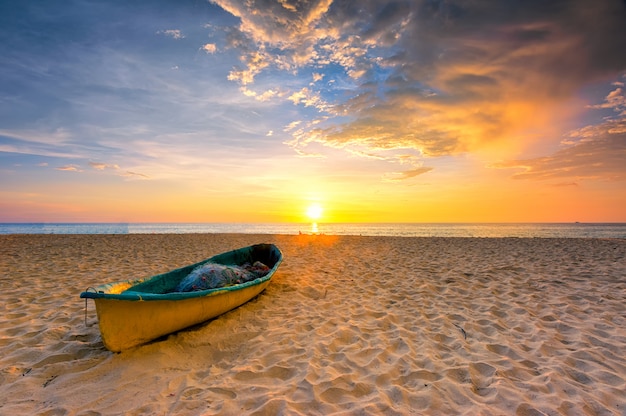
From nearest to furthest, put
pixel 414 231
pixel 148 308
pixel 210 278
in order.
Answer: pixel 148 308 < pixel 210 278 < pixel 414 231

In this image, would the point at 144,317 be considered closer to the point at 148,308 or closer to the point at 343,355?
the point at 148,308

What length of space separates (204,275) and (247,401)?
266 cm

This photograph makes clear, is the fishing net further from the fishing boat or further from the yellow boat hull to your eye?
the yellow boat hull

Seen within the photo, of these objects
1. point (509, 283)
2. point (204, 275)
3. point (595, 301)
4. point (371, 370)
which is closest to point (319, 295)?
point (204, 275)

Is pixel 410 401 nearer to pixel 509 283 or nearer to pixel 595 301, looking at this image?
pixel 595 301

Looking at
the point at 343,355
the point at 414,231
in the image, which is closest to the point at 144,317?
the point at 343,355

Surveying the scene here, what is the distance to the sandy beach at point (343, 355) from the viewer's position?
2721 millimetres

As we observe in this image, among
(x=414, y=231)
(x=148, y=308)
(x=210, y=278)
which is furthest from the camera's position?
(x=414, y=231)

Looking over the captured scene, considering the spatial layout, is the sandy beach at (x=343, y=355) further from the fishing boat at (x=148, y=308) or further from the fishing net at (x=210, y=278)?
the fishing net at (x=210, y=278)

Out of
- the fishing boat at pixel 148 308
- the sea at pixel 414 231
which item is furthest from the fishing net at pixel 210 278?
the sea at pixel 414 231

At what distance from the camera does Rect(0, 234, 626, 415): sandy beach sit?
8.93 ft

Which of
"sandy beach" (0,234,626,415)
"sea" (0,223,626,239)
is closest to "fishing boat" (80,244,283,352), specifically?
"sandy beach" (0,234,626,415)

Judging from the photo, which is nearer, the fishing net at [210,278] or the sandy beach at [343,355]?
the sandy beach at [343,355]

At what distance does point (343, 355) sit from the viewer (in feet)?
12.0
